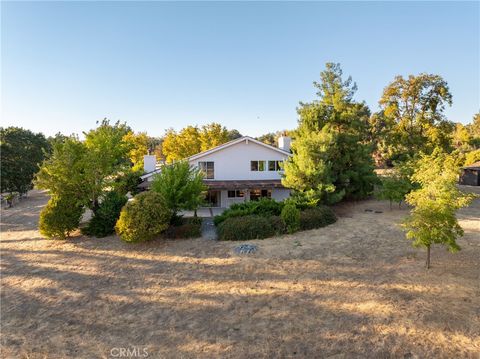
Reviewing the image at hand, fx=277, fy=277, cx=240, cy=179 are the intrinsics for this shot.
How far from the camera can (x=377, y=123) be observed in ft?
211

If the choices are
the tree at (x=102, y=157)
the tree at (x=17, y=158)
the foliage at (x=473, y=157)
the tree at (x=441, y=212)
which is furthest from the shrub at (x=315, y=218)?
the foliage at (x=473, y=157)

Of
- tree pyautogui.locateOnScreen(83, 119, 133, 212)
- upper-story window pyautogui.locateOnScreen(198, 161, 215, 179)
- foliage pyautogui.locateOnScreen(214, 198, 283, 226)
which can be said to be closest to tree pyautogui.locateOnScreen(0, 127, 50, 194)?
tree pyautogui.locateOnScreen(83, 119, 133, 212)

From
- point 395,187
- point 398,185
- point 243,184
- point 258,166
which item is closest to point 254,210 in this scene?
point 243,184

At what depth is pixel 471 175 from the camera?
129ft

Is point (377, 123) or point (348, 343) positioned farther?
point (377, 123)

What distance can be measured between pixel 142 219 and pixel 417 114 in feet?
124

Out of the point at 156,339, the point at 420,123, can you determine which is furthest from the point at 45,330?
the point at 420,123

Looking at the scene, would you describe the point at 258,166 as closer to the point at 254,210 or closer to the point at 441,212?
the point at 254,210

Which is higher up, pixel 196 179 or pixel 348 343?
pixel 196 179

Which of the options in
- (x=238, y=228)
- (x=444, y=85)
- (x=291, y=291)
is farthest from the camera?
(x=444, y=85)

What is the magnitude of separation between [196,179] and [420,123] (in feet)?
109

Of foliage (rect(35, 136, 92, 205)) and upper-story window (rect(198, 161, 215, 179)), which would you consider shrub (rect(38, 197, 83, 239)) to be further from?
upper-story window (rect(198, 161, 215, 179))

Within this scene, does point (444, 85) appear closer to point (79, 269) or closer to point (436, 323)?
point (436, 323)

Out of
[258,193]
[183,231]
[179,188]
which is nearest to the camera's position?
[183,231]
